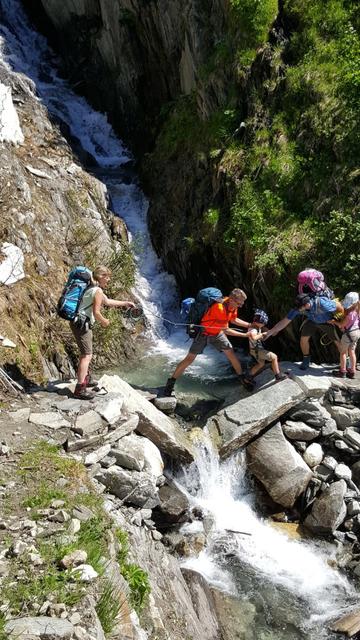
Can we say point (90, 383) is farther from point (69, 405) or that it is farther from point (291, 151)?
point (291, 151)

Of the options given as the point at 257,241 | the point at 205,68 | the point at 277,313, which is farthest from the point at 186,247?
the point at 205,68

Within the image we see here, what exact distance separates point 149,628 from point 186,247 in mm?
10723

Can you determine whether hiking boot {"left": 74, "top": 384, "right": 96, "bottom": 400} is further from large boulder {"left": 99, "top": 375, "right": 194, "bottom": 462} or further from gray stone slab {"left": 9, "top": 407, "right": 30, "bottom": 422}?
gray stone slab {"left": 9, "top": 407, "right": 30, "bottom": 422}

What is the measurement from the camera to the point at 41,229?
12.2 meters

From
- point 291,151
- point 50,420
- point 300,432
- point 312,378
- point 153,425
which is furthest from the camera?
point 291,151

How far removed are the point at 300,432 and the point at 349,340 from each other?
179 cm

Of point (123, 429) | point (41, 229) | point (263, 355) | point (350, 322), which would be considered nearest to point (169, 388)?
point (263, 355)

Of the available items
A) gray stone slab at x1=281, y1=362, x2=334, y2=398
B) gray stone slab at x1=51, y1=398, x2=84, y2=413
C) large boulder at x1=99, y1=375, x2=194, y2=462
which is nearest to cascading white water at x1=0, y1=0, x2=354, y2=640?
large boulder at x1=99, y1=375, x2=194, y2=462

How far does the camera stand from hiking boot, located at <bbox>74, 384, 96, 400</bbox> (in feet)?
24.8

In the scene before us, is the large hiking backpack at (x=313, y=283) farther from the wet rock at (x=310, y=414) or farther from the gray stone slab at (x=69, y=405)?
the gray stone slab at (x=69, y=405)

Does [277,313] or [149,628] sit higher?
[277,313]

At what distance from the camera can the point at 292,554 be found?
7.63 m

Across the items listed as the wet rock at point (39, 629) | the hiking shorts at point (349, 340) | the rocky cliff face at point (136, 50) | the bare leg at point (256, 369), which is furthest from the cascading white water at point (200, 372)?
the wet rock at point (39, 629)

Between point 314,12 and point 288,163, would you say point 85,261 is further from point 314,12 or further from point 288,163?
point 314,12
